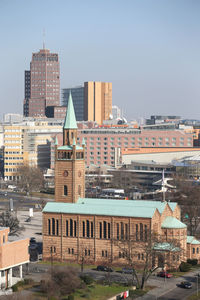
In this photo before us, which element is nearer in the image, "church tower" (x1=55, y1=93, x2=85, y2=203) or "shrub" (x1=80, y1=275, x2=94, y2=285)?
"shrub" (x1=80, y1=275, x2=94, y2=285)

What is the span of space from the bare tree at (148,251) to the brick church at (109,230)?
64 millimetres

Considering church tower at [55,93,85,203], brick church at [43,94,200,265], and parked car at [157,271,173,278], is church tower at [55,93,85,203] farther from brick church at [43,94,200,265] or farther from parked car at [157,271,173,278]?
parked car at [157,271,173,278]

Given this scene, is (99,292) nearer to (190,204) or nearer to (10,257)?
(10,257)

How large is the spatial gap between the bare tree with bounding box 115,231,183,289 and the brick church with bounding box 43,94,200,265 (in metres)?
0.06

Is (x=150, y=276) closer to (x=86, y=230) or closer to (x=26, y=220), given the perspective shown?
(x=86, y=230)

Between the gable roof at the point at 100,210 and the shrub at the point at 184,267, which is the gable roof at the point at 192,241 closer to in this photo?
the shrub at the point at 184,267

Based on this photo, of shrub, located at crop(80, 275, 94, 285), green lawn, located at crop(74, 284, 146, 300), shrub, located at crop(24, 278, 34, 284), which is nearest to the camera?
green lawn, located at crop(74, 284, 146, 300)

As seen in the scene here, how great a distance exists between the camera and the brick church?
118 meters

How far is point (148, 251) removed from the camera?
364ft

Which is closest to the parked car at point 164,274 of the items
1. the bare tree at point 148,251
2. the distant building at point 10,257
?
the bare tree at point 148,251

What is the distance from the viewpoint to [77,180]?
440 ft

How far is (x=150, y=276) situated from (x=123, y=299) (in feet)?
45.9

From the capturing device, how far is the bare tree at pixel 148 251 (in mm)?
112938

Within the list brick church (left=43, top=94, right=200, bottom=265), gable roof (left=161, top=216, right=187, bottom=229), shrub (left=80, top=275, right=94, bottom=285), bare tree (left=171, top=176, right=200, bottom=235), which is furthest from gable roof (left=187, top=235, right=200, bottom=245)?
shrub (left=80, top=275, right=94, bottom=285)
